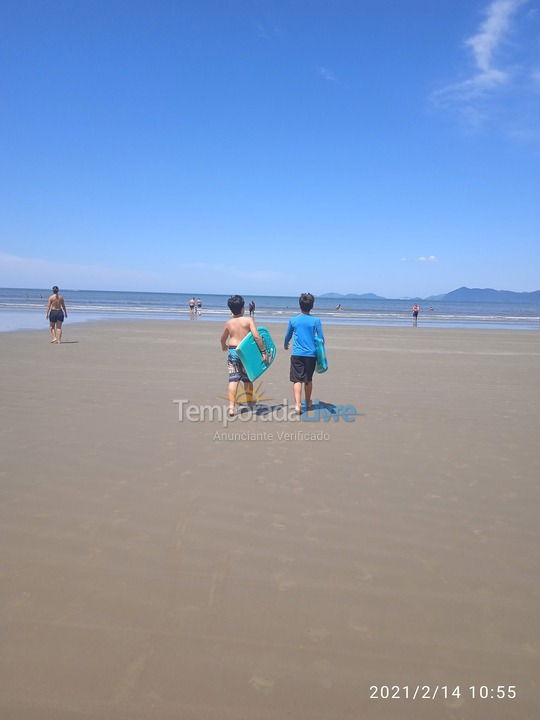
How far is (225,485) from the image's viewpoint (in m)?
4.39

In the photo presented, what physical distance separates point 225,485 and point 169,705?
2341 mm

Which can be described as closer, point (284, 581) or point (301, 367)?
point (284, 581)

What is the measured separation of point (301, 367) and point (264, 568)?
390 cm

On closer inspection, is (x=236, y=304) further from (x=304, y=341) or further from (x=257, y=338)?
(x=304, y=341)

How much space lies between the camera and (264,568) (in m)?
3.09

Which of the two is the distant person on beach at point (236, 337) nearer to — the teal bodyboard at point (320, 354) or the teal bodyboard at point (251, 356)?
the teal bodyboard at point (251, 356)

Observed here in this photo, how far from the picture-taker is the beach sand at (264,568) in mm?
2178

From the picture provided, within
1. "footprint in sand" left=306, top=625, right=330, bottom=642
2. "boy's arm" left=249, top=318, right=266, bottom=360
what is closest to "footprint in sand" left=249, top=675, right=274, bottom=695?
"footprint in sand" left=306, top=625, right=330, bottom=642

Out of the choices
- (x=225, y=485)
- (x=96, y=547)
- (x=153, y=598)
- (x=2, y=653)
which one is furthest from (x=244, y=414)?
(x=2, y=653)

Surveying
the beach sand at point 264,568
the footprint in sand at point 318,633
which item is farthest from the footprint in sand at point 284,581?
the footprint in sand at point 318,633

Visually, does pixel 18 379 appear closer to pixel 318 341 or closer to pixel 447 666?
pixel 318 341

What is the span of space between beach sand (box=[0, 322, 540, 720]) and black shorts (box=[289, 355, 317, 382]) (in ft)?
2.22

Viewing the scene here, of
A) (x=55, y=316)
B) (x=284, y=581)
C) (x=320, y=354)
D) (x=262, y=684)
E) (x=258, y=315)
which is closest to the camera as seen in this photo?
(x=262, y=684)

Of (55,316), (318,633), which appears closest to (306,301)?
(318,633)
